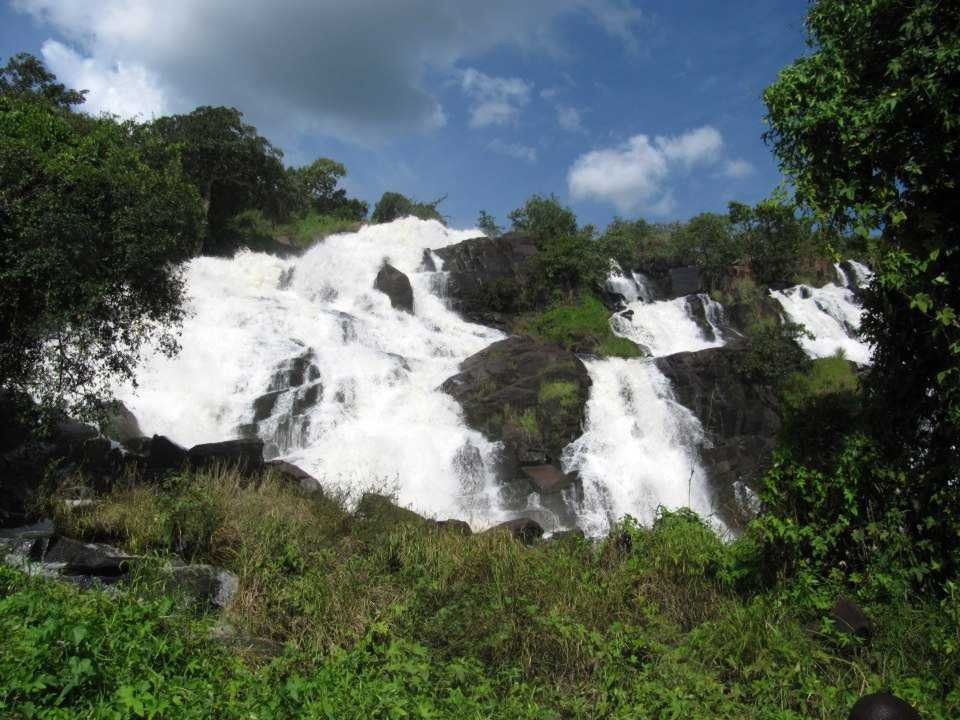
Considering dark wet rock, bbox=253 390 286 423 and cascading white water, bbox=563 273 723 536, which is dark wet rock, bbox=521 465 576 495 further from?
dark wet rock, bbox=253 390 286 423

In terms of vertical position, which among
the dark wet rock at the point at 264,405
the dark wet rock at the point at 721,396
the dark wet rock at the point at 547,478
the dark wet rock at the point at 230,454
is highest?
the dark wet rock at the point at 721,396

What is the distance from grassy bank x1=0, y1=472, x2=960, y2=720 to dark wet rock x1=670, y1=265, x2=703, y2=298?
27728 mm

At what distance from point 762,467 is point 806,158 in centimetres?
1131

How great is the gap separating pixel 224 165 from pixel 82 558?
96.2ft

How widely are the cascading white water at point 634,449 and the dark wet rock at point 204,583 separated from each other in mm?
9411

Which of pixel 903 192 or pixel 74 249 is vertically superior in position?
pixel 74 249

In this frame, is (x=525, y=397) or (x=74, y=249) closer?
(x=74, y=249)

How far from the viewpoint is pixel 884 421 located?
616 centimetres

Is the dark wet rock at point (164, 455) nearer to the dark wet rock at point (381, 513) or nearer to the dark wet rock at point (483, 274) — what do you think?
the dark wet rock at point (381, 513)

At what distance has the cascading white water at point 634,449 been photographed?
1619 centimetres

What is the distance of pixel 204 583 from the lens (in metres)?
6.69

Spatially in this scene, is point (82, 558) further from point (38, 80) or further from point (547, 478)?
point (38, 80)

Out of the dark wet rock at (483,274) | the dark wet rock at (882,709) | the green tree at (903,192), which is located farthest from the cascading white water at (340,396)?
the dark wet rock at (882,709)

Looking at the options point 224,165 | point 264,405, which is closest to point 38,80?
point 224,165
